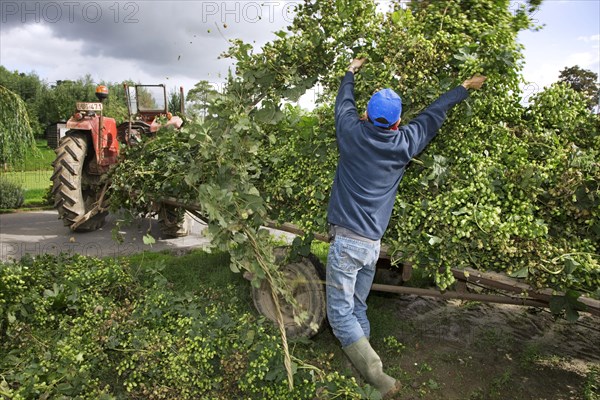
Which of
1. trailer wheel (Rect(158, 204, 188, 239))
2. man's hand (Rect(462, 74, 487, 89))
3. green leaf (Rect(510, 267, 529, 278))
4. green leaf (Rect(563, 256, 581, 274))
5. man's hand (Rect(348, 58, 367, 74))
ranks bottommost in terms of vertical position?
trailer wheel (Rect(158, 204, 188, 239))

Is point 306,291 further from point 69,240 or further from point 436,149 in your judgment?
point 69,240

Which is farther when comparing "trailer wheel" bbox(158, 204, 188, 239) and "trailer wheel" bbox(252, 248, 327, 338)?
"trailer wheel" bbox(158, 204, 188, 239)

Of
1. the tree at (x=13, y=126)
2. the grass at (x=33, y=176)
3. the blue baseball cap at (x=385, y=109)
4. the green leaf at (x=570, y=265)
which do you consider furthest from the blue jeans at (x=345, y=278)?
the tree at (x=13, y=126)

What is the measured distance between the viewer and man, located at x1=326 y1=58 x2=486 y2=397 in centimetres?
305

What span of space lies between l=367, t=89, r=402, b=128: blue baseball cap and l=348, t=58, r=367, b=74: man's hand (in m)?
0.65

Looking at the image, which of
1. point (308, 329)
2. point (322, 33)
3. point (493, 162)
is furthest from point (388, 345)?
point (322, 33)

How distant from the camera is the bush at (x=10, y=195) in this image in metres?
10.8

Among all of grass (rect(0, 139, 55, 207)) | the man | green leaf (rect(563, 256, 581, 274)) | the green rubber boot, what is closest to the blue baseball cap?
the man

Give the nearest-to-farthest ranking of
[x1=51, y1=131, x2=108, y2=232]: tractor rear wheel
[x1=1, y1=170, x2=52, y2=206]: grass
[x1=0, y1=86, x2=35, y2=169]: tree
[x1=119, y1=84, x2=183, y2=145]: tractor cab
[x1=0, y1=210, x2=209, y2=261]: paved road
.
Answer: [x1=0, y1=210, x2=209, y2=261]: paved road
[x1=51, y1=131, x2=108, y2=232]: tractor rear wheel
[x1=0, y1=86, x2=35, y2=169]: tree
[x1=119, y1=84, x2=183, y2=145]: tractor cab
[x1=1, y1=170, x2=52, y2=206]: grass

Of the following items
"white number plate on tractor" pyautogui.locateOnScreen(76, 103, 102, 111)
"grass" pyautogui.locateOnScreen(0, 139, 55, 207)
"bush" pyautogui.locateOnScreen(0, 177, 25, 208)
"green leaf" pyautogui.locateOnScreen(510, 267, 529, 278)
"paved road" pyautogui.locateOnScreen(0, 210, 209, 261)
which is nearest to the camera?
"green leaf" pyautogui.locateOnScreen(510, 267, 529, 278)

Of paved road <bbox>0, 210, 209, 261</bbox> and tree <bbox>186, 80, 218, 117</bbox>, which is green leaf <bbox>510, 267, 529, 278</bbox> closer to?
tree <bbox>186, 80, 218, 117</bbox>

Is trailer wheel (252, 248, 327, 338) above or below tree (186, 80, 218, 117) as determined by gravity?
below

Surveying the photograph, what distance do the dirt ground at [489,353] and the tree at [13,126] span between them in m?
8.53

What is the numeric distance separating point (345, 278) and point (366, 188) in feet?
2.28
